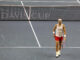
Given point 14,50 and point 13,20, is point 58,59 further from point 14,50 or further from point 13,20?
point 13,20

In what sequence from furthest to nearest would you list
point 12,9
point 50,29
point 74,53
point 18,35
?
point 12,9 → point 50,29 → point 18,35 → point 74,53

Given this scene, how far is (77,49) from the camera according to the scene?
2016 cm

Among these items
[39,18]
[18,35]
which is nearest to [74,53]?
[18,35]

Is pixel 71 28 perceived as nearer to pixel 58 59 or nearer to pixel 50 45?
pixel 50 45

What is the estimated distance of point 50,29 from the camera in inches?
982

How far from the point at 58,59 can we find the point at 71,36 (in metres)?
5.34

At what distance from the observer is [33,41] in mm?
21703

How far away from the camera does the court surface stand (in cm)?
1870

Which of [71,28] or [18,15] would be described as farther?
[18,15]

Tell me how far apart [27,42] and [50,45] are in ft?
4.74

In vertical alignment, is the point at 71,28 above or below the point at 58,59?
below

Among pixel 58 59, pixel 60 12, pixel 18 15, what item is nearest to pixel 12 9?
pixel 18 15

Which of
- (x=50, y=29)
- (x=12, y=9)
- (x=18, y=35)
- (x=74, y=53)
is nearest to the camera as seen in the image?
(x=74, y=53)

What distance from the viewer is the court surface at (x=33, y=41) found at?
1870 centimetres
